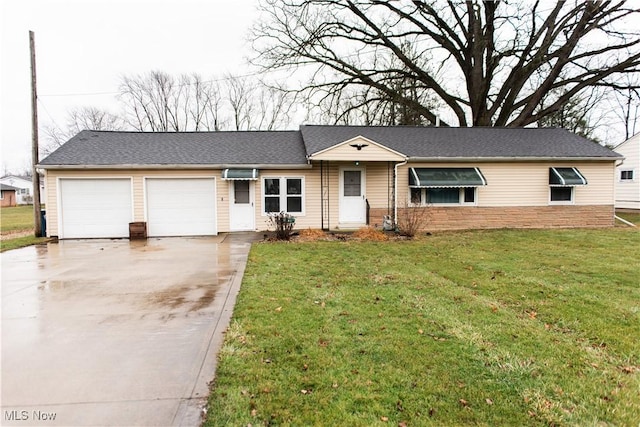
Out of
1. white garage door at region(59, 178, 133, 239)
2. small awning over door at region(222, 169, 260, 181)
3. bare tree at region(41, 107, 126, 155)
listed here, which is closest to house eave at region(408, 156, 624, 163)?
small awning over door at region(222, 169, 260, 181)

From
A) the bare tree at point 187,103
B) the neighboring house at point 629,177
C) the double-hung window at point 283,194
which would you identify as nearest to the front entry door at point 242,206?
the double-hung window at point 283,194

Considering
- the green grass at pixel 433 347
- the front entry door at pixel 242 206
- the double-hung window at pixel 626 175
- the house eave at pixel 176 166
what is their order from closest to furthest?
the green grass at pixel 433 347 → the house eave at pixel 176 166 → the front entry door at pixel 242 206 → the double-hung window at pixel 626 175

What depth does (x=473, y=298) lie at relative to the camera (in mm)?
4785

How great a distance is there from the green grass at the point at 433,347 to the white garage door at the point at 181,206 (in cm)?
637

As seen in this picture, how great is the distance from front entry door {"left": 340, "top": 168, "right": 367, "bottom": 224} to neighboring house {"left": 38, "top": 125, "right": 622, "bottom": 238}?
0.12ft

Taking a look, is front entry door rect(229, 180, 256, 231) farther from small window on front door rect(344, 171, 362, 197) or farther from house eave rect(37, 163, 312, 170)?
small window on front door rect(344, 171, 362, 197)

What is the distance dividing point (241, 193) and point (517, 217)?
1041cm

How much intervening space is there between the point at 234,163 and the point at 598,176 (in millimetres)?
13843

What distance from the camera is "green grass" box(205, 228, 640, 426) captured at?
2361 millimetres

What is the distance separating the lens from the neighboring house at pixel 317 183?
38.7 ft

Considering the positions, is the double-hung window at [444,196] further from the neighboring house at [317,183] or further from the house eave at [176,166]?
the house eave at [176,166]

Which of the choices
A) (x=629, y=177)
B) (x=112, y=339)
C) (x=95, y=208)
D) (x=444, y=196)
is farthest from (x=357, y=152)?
(x=629, y=177)

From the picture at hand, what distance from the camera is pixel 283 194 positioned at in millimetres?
12484

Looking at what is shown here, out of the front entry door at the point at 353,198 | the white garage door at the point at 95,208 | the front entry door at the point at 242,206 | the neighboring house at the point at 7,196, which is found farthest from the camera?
the neighboring house at the point at 7,196
